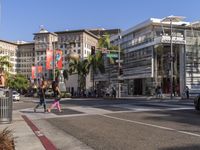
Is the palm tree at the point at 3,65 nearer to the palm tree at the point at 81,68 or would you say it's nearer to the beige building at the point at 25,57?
the palm tree at the point at 81,68

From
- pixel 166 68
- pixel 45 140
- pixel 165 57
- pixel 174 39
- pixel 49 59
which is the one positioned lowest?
pixel 45 140

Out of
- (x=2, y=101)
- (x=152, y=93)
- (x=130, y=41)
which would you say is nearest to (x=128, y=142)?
(x=2, y=101)

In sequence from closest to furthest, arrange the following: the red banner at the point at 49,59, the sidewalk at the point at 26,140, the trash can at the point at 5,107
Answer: the sidewalk at the point at 26,140
the trash can at the point at 5,107
the red banner at the point at 49,59

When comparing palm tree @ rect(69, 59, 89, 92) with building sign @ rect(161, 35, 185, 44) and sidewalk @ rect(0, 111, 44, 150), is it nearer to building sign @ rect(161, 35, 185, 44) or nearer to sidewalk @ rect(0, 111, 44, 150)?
building sign @ rect(161, 35, 185, 44)

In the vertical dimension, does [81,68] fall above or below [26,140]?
above

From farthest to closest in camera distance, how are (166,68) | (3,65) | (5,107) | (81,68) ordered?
(81,68)
(166,68)
(3,65)
(5,107)

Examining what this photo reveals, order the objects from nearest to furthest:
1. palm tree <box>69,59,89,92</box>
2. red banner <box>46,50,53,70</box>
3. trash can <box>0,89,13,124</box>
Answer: trash can <box>0,89,13,124</box> → red banner <box>46,50,53,70</box> → palm tree <box>69,59,89,92</box>

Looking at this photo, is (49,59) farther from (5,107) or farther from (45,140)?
(45,140)

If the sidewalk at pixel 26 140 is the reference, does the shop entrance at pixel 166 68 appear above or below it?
above

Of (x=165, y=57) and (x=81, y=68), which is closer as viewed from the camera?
(x=165, y=57)

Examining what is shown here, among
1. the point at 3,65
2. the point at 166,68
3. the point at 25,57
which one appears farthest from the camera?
the point at 25,57

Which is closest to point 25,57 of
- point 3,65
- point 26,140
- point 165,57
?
point 165,57

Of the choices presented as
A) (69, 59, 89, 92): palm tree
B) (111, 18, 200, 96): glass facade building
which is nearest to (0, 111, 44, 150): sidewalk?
(111, 18, 200, 96): glass facade building

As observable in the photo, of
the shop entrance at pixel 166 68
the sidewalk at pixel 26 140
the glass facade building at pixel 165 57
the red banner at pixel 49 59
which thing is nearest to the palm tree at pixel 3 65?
the sidewalk at pixel 26 140
